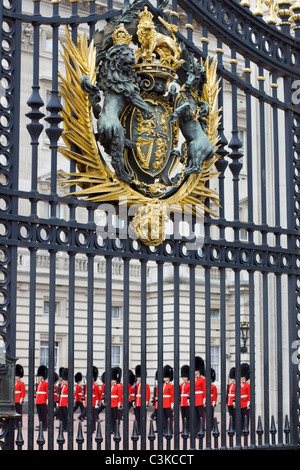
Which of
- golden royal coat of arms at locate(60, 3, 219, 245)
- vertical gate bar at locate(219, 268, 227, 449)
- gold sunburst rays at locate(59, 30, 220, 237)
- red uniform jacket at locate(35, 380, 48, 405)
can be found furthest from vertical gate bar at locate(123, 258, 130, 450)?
red uniform jacket at locate(35, 380, 48, 405)

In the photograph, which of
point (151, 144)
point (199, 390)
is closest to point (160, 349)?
point (151, 144)

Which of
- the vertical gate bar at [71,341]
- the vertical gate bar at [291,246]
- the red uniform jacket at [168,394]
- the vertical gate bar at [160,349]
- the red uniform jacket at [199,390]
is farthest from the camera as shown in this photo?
the red uniform jacket at [168,394]

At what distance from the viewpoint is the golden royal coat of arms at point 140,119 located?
26.2 feet

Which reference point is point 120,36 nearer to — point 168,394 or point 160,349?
point 160,349

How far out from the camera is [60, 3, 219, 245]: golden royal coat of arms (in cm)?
800

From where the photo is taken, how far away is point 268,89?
12.9 meters

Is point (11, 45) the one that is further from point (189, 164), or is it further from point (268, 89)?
point (268, 89)

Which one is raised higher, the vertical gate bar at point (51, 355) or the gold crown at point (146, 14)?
the gold crown at point (146, 14)

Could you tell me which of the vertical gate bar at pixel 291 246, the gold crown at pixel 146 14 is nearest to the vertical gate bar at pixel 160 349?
the vertical gate bar at pixel 291 246

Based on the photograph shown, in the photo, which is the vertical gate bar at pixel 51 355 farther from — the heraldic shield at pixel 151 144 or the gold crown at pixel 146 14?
the gold crown at pixel 146 14

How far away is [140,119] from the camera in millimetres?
8438

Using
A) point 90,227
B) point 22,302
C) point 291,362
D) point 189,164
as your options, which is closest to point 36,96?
point 90,227

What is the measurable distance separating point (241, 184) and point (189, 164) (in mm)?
16965

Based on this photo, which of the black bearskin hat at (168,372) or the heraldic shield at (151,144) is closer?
the heraldic shield at (151,144)
